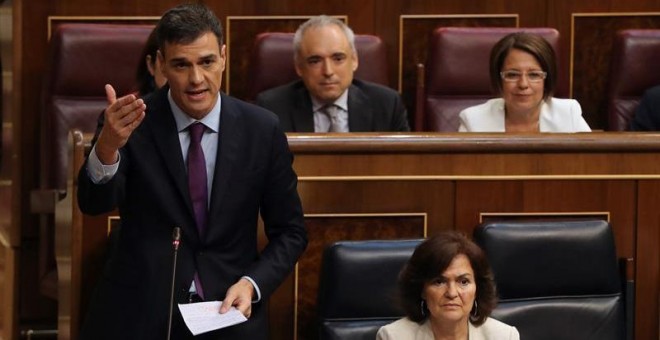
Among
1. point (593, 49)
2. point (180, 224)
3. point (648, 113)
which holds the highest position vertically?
point (593, 49)

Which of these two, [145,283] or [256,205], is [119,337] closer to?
[145,283]

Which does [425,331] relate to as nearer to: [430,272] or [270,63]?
[430,272]

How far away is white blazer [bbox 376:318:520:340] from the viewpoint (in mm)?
1308

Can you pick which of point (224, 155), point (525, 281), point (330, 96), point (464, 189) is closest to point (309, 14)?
point (330, 96)

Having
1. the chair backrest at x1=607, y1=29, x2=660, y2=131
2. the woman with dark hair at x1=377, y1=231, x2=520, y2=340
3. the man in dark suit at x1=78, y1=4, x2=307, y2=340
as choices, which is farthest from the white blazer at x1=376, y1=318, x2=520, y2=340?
the chair backrest at x1=607, y1=29, x2=660, y2=131

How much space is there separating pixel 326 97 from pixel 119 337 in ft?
2.23

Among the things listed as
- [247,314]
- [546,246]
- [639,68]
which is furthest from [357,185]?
[639,68]

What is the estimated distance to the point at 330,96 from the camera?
187cm

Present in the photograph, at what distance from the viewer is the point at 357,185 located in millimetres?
1511

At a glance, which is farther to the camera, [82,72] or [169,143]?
[82,72]

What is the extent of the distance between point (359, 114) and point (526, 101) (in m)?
0.23

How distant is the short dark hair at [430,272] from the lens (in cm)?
131

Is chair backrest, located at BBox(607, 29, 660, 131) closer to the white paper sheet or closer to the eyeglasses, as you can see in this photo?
the eyeglasses

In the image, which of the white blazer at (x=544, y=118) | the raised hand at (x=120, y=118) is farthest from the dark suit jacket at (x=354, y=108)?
the raised hand at (x=120, y=118)
